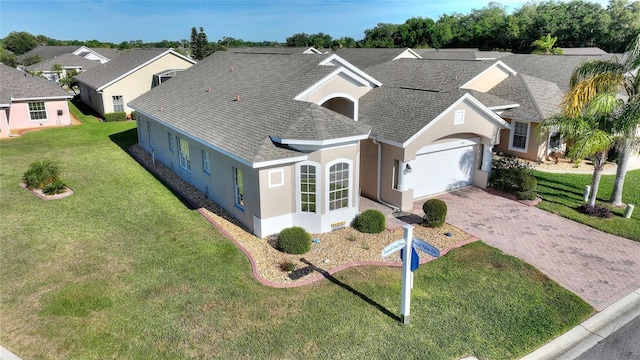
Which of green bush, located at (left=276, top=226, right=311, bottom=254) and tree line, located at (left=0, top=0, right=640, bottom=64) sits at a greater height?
tree line, located at (left=0, top=0, right=640, bottom=64)

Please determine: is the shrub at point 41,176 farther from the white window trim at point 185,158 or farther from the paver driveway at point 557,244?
the paver driveway at point 557,244

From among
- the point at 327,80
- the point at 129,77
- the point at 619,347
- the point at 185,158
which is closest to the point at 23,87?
the point at 129,77

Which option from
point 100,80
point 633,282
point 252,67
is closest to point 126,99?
point 100,80

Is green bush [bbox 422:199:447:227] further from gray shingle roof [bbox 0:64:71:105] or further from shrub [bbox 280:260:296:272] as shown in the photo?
gray shingle roof [bbox 0:64:71:105]

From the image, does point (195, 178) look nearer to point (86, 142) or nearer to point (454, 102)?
point (454, 102)

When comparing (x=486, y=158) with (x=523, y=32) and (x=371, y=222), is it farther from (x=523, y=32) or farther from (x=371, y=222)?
(x=523, y=32)

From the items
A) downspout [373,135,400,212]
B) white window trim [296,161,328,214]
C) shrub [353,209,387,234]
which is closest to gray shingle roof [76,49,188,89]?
downspout [373,135,400,212]
